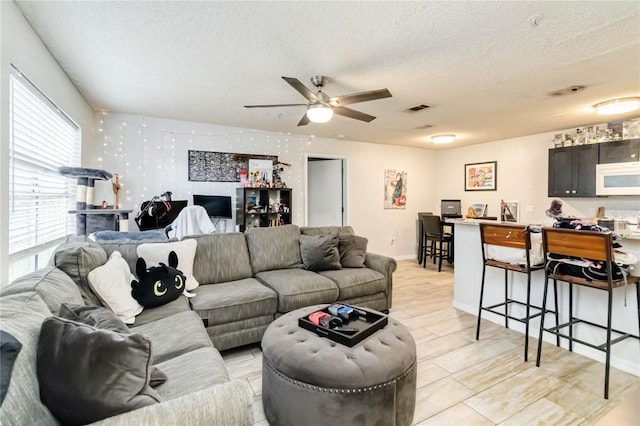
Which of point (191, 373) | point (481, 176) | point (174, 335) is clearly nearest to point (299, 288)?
point (174, 335)

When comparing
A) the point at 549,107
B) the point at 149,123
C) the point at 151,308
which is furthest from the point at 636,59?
the point at 149,123

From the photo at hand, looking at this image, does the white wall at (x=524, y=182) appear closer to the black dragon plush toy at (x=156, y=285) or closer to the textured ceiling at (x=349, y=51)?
the textured ceiling at (x=349, y=51)

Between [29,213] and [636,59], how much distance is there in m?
4.76

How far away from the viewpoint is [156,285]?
2223 millimetres

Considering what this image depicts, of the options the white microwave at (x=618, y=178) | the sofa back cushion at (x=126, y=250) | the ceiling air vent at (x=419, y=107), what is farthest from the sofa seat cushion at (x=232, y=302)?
the white microwave at (x=618, y=178)

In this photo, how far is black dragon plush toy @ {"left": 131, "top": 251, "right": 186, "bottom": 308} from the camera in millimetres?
2146

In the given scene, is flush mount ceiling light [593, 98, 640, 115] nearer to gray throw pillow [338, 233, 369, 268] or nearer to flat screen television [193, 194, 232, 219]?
gray throw pillow [338, 233, 369, 268]

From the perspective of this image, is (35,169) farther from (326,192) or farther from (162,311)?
(326,192)

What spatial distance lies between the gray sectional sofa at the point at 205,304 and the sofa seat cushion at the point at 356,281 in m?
0.01

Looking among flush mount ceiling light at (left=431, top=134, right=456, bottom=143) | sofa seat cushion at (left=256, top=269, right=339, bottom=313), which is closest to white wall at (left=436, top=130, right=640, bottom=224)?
flush mount ceiling light at (left=431, top=134, right=456, bottom=143)

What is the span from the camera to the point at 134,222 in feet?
14.0

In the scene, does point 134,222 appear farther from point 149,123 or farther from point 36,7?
point 36,7

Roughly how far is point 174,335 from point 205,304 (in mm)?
654

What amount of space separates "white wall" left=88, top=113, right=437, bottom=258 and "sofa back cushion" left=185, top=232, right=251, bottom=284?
1.79 metres
